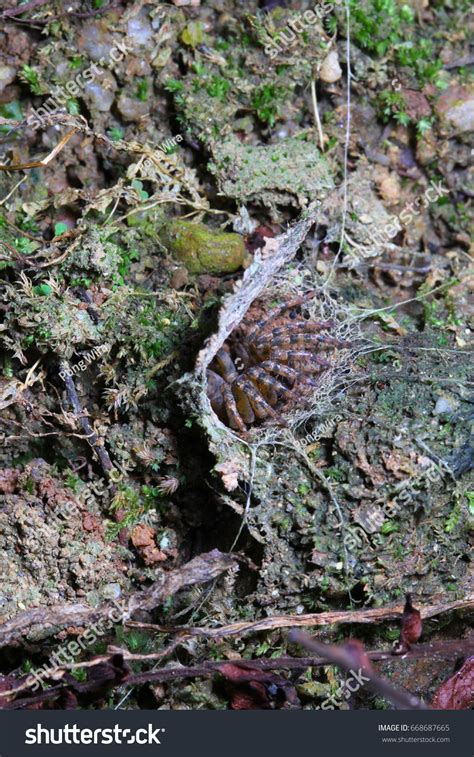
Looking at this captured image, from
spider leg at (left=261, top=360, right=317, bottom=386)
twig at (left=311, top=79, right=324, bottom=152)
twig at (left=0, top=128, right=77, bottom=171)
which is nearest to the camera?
twig at (left=0, top=128, right=77, bottom=171)

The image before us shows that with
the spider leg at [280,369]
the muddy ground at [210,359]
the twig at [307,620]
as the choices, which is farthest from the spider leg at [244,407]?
the twig at [307,620]

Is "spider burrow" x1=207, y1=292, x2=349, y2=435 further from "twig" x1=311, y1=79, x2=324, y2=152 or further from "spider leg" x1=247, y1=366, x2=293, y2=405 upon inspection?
"twig" x1=311, y1=79, x2=324, y2=152

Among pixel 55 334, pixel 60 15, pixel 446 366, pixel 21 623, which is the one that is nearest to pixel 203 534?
pixel 21 623

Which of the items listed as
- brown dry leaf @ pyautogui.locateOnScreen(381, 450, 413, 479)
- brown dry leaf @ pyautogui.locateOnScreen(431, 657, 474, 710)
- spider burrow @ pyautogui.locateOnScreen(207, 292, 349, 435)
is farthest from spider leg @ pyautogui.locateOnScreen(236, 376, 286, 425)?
brown dry leaf @ pyautogui.locateOnScreen(431, 657, 474, 710)

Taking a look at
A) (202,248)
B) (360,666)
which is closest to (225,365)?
(202,248)

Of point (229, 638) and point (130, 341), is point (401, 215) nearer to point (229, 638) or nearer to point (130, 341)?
point (130, 341)

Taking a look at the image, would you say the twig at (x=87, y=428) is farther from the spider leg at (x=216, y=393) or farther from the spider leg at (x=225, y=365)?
the spider leg at (x=225, y=365)
